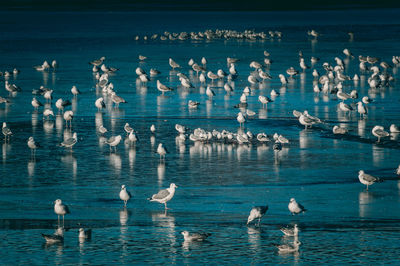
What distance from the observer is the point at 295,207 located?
21281 millimetres

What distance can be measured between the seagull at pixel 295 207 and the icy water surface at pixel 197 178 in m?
0.20

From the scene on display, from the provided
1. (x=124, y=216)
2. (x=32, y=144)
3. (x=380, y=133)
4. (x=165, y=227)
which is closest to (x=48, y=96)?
(x=32, y=144)

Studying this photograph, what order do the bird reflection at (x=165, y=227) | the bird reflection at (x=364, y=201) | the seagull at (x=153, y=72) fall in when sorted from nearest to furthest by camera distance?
the bird reflection at (x=165, y=227)
the bird reflection at (x=364, y=201)
the seagull at (x=153, y=72)

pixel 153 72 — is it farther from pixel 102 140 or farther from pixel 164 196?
pixel 164 196

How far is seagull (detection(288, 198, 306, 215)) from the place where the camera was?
69.8 ft

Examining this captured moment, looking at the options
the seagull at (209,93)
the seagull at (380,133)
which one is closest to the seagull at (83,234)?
the seagull at (380,133)

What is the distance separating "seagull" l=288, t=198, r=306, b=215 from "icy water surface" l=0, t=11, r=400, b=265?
0.65 feet

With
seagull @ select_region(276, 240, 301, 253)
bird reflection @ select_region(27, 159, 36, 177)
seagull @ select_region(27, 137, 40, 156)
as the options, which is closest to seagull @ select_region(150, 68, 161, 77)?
seagull @ select_region(27, 137, 40, 156)

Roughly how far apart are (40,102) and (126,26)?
2401 inches

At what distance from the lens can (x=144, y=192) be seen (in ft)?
79.1

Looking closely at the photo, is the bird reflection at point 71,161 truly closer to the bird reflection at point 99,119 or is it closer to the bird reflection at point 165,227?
the bird reflection at point 165,227

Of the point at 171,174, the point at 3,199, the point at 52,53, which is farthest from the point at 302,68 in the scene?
the point at 3,199

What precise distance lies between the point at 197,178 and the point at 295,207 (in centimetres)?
510

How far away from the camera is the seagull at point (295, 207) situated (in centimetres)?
2128
